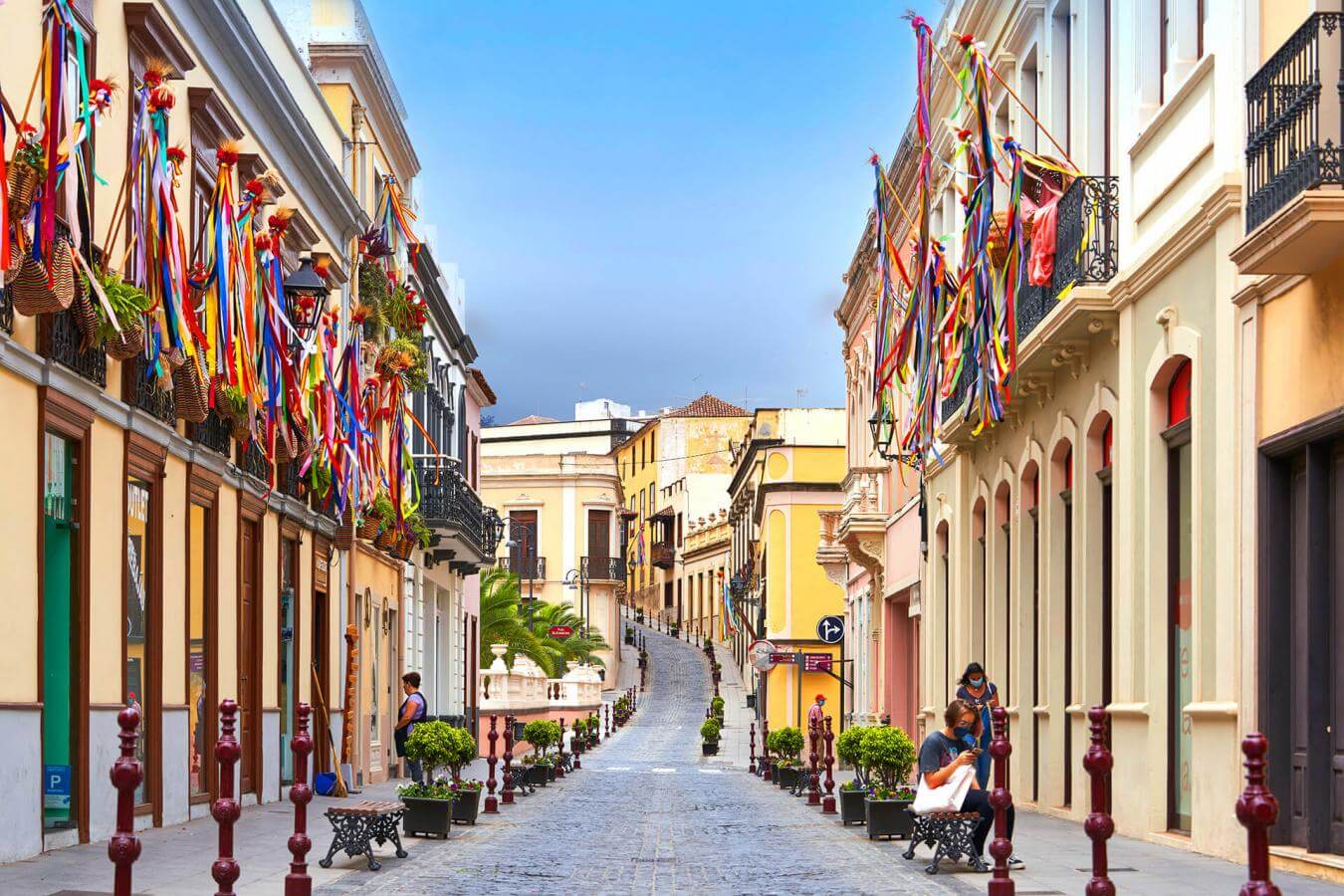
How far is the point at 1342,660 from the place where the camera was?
14047mm

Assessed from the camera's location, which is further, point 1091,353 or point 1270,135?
point 1091,353

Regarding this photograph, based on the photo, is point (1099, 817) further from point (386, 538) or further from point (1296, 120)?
point (386, 538)

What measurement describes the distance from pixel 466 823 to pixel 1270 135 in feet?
36.0

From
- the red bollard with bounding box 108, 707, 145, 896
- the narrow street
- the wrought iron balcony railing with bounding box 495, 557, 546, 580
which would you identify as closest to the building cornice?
the narrow street

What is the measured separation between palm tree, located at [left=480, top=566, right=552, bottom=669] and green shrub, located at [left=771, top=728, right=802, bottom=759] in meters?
25.9

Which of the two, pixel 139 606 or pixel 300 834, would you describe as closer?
pixel 300 834

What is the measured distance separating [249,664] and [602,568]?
68.9 metres

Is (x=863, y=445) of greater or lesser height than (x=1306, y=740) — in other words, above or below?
above

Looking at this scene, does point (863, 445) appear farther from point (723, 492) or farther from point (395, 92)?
point (723, 492)

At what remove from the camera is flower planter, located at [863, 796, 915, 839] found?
18.6 metres

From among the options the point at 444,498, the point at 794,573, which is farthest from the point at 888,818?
the point at 794,573

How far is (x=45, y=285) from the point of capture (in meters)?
14.7

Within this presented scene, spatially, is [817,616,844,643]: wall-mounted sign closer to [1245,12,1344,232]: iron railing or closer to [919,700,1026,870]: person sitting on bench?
[919,700,1026,870]: person sitting on bench

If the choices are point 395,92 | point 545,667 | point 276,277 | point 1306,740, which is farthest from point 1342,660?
point 545,667
